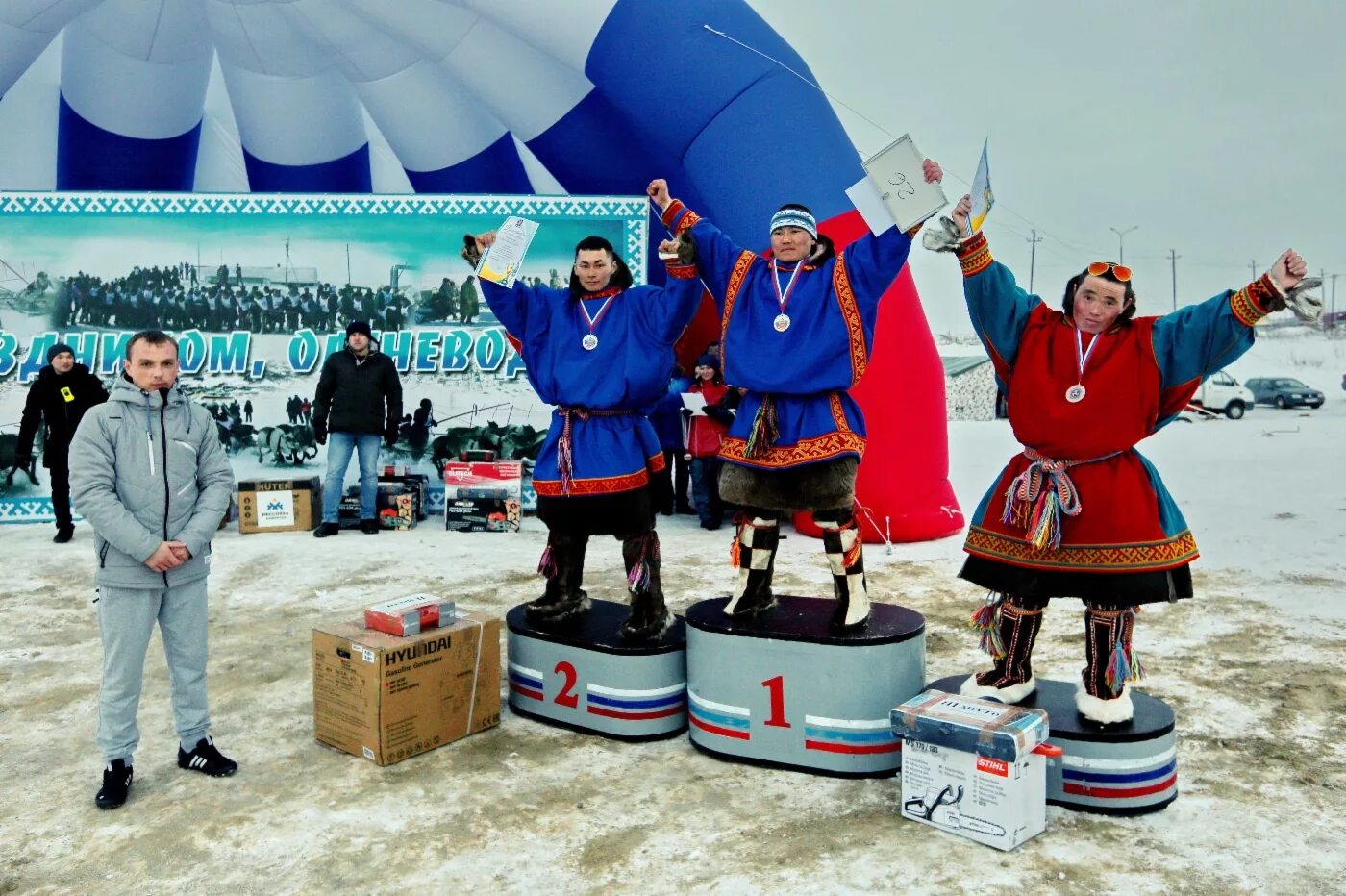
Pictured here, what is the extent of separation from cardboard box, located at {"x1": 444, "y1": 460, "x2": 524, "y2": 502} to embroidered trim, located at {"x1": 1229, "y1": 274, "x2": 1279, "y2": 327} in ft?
16.4

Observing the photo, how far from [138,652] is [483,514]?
4043 millimetres

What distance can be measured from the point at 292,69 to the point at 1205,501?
7.46 metres

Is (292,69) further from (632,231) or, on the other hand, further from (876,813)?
(876,813)

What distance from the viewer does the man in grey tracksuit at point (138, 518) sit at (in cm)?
273

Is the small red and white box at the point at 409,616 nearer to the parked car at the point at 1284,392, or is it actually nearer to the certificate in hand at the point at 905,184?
the certificate in hand at the point at 905,184

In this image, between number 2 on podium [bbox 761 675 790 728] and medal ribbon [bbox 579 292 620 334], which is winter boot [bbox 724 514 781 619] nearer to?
number 2 on podium [bbox 761 675 790 728]

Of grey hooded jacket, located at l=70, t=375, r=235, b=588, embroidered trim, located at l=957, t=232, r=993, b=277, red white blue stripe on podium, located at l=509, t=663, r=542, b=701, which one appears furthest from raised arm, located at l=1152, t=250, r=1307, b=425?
grey hooded jacket, located at l=70, t=375, r=235, b=588

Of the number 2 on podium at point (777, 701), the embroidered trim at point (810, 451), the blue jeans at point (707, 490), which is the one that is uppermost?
the embroidered trim at point (810, 451)

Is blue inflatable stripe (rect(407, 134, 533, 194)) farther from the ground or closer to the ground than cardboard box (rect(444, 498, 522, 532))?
farther from the ground

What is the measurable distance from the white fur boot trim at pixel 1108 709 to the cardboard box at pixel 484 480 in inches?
182

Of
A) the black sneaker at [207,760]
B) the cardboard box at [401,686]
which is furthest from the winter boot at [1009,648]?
the black sneaker at [207,760]

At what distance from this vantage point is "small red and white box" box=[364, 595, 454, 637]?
3.17 meters

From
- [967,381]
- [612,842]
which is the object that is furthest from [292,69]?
[967,381]

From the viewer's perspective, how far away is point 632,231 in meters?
7.23
